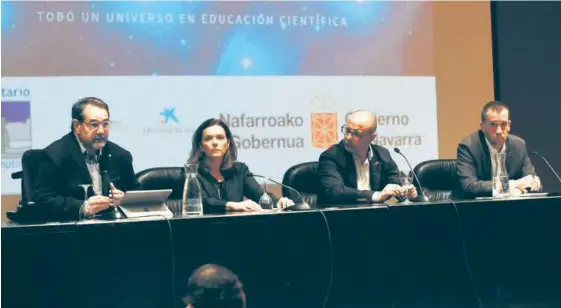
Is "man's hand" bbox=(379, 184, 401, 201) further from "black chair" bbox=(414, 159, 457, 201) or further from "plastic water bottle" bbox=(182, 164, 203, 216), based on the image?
"plastic water bottle" bbox=(182, 164, 203, 216)

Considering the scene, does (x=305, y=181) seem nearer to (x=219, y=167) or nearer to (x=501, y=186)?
(x=219, y=167)

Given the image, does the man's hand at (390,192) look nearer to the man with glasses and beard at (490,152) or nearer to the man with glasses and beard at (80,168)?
the man with glasses and beard at (490,152)

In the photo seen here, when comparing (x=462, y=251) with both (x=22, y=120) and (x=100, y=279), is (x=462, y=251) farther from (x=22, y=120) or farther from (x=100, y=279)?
(x=22, y=120)

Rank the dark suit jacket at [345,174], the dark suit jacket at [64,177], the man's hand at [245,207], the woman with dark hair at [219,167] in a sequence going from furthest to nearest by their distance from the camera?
the dark suit jacket at [345,174] → the woman with dark hair at [219,167] → the man's hand at [245,207] → the dark suit jacket at [64,177]

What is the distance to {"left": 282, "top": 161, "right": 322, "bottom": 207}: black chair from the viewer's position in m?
3.98

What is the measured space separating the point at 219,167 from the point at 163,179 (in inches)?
10.5

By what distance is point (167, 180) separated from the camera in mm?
3787

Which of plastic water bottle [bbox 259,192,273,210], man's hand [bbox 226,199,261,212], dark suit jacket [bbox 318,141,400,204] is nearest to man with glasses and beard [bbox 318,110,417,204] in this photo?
dark suit jacket [bbox 318,141,400,204]

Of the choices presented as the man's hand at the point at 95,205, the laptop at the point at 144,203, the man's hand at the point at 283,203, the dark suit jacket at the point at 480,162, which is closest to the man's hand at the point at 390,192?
the man's hand at the point at 283,203

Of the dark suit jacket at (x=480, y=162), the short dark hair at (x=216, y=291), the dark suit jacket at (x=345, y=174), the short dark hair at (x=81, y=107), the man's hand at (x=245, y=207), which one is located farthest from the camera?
the dark suit jacket at (x=480, y=162)

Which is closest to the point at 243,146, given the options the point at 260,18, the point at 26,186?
the point at 260,18

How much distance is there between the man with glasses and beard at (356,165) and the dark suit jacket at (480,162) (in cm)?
32

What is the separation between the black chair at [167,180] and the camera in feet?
12.3

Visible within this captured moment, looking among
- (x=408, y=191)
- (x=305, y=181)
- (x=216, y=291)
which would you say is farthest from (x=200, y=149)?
(x=216, y=291)
